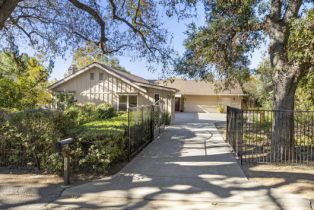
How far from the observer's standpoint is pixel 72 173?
24.0ft

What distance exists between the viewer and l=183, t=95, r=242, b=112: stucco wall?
129 ft

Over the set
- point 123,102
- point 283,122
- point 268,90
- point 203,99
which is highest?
point 268,90

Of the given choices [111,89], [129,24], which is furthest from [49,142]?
[111,89]

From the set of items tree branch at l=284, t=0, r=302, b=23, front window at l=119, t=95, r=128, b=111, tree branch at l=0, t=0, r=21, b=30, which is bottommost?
front window at l=119, t=95, r=128, b=111

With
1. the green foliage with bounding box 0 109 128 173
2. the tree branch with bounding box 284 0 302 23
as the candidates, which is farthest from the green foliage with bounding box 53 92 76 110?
the tree branch with bounding box 284 0 302 23

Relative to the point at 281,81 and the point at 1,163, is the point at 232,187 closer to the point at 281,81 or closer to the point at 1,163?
the point at 281,81

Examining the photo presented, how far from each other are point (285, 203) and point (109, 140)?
4132 mm

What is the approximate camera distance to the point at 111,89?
23.6 metres

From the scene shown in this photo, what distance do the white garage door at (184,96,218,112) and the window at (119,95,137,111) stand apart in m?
17.4

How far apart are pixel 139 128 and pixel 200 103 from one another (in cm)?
2961

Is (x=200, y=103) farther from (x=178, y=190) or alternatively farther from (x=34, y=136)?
(x=178, y=190)

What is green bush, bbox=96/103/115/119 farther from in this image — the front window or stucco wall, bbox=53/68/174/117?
stucco wall, bbox=53/68/174/117

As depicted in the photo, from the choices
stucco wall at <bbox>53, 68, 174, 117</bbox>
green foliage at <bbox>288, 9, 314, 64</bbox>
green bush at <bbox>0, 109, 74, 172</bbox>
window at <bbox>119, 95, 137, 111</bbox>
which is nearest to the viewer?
green bush at <bbox>0, 109, 74, 172</bbox>

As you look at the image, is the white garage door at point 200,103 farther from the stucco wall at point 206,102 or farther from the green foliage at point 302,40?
the green foliage at point 302,40
